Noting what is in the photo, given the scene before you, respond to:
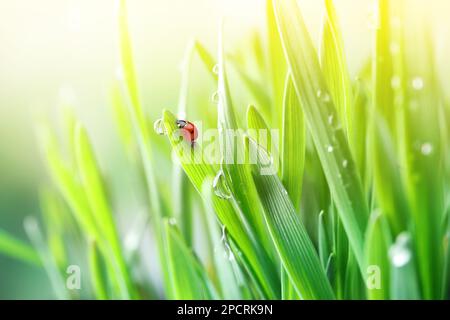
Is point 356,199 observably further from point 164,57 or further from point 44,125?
point 44,125

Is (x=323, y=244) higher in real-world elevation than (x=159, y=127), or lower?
lower

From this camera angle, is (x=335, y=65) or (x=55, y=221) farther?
(x=55, y=221)

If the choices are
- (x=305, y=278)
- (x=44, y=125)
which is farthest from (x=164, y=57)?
(x=305, y=278)

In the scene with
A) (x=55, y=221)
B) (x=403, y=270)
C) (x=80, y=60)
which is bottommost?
(x=403, y=270)

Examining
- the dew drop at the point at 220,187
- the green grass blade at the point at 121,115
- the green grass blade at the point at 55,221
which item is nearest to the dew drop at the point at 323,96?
the dew drop at the point at 220,187

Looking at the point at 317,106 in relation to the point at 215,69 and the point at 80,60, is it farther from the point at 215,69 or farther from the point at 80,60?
the point at 80,60

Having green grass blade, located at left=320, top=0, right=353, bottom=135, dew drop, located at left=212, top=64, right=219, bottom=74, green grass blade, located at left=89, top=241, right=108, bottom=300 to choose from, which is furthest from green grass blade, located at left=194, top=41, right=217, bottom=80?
green grass blade, located at left=89, top=241, right=108, bottom=300

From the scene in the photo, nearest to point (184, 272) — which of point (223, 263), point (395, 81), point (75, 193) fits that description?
point (223, 263)
